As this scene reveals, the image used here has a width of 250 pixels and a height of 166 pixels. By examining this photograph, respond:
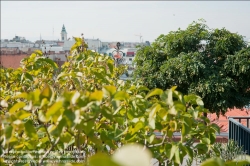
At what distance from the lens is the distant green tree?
6.34 metres

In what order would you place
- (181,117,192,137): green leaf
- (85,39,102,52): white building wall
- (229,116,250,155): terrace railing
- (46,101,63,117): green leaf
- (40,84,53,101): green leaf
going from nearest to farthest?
(46,101,63,117): green leaf → (40,84,53,101): green leaf → (181,117,192,137): green leaf → (85,39,102,52): white building wall → (229,116,250,155): terrace railing

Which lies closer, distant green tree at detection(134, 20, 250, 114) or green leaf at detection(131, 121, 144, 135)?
green leaf at detection(131, 121, 144, 135)

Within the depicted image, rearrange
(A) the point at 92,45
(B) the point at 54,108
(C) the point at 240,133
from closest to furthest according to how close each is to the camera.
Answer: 1. (B) the point at 54,108
2. (C) the point at 240,133
3. (A) the point at 92,45

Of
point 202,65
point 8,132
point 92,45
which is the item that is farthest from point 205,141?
point 202,65

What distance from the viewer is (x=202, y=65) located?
6.30 metres

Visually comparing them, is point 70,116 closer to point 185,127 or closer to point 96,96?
point 96,96

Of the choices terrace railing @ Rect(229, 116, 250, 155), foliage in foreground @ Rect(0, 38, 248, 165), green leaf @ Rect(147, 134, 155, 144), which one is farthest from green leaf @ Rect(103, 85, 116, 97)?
terrace railing @ Rect(229, 116, 250, 155)

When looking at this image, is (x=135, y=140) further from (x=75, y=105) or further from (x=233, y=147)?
(x=233, y=147)

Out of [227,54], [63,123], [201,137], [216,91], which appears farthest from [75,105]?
[227,54]

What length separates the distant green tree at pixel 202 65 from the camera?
20.8ft

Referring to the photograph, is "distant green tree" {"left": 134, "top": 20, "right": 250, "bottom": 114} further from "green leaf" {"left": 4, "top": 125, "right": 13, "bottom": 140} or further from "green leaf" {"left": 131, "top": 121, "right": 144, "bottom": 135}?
"green leaf" {"left": 4, "top": 125, "right": 13, "bottom": 140}

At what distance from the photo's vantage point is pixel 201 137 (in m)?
1.31

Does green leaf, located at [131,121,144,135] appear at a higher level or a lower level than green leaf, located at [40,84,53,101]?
lower

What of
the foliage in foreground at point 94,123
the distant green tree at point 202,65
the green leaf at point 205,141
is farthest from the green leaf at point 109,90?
the distant green tree at point 202,65
